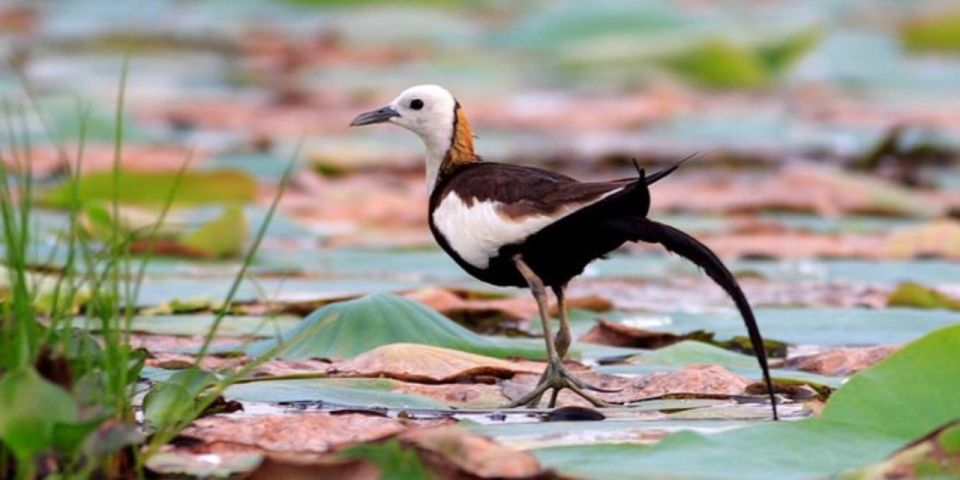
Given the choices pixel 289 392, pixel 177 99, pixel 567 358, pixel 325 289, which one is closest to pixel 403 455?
pixel 289 392

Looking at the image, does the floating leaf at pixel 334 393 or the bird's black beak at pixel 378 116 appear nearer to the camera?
the floating leaf at pixel 334 393

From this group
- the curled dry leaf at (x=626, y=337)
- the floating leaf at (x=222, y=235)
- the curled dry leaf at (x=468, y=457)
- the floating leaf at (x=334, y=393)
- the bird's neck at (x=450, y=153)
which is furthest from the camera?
the floating leaf at (x=222, y=235)

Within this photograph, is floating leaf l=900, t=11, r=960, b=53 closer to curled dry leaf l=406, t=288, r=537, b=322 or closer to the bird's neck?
curled dry leaf l=406, t=288, r=537, b=322

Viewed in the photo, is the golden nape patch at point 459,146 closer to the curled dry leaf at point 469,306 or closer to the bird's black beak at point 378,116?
the bird's black beak at point 378,116

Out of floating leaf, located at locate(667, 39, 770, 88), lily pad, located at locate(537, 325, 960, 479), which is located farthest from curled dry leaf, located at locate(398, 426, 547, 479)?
floating leaf, located at locate(667, 39, 770, 88)

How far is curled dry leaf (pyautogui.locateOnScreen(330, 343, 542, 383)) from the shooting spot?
3426 millimetres

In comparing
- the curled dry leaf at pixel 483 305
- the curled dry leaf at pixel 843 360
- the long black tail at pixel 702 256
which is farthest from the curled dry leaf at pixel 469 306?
the long black tail at pixel 702 256

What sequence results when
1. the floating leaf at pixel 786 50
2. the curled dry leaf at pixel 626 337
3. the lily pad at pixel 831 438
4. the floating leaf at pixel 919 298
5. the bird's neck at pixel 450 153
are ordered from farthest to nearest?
the floating leaf at pixel 786 50 → the floating leaf at pixel 919 298 → the curled dry leaf at pixel 626 337 → the bird's neck at pixel 450 153 → the lily pad at pixel 831 438

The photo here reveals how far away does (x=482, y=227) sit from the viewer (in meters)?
3.30

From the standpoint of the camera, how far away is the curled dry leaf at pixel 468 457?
7.79 ft

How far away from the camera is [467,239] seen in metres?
3.33

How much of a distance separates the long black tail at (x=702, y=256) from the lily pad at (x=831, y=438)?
0.52 ft

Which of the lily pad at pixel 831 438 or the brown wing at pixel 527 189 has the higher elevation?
the brown wing at pixel 527 189

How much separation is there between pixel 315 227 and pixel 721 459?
13.2ft
